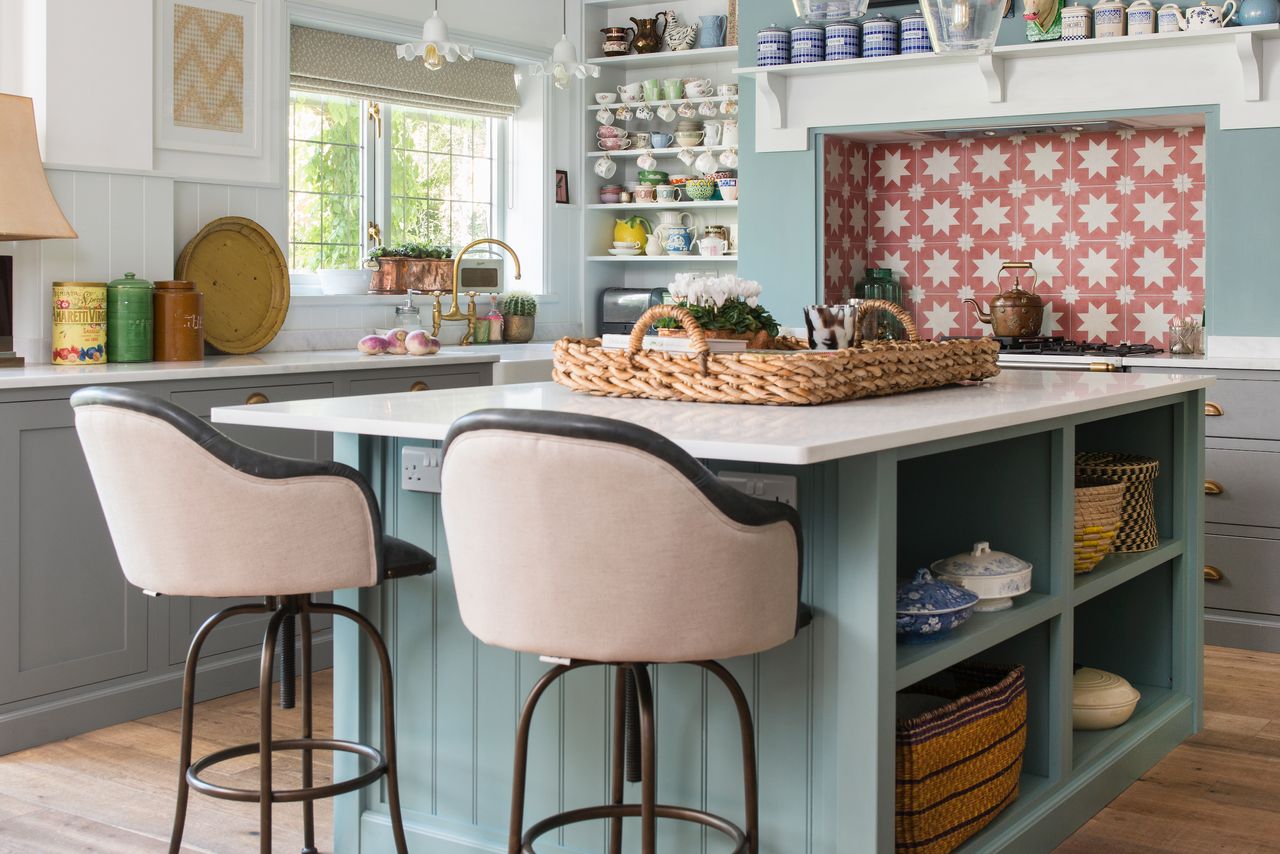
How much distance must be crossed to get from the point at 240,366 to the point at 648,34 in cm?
286

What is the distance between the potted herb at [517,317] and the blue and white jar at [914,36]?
1.82m

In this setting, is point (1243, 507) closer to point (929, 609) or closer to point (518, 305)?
point (929, 609)

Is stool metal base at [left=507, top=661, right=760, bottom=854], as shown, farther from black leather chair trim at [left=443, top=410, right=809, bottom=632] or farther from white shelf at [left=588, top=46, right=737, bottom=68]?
white shelf at [left=588, top=46, right=737, bottom=68]

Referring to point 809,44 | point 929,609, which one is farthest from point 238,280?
point 929,609

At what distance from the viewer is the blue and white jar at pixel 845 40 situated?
16.8 ft

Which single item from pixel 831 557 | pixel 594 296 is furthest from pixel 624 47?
pixel 831 557

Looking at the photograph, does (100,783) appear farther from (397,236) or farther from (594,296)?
(594,296)

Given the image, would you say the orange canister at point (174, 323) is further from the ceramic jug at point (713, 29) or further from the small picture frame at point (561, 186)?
Answer: the ceramic jug at point (713, 29)

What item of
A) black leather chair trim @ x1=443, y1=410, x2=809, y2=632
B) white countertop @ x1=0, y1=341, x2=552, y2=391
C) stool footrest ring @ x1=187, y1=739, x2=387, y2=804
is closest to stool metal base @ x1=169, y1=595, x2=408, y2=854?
stool footrest ring @ x1=187, y1=739, x2=387, y2=804

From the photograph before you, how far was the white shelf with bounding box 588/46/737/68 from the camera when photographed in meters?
5.91

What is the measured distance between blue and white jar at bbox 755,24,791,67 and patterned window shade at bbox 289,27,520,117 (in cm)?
123

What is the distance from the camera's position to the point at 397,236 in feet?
18.7

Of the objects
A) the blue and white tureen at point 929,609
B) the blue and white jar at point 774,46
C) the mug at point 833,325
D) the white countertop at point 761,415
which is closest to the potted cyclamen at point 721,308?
the mug at point 833,325

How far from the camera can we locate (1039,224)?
17.8ft
